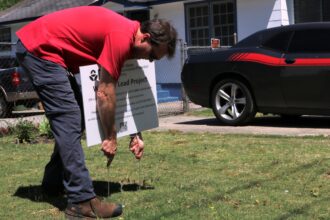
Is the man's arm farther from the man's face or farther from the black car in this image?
the black car

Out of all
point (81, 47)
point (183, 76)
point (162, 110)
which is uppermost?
point (81, 47)

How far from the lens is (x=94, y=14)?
4.66 m

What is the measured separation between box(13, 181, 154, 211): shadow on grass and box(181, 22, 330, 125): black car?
4.13 meters

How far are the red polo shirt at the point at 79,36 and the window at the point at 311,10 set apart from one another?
10.7 meters

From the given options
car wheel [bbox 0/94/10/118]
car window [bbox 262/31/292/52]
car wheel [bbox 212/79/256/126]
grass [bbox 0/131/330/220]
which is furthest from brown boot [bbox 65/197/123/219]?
car wheel [bbox 0/94/10/118]

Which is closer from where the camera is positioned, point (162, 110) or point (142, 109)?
point (142, 109)

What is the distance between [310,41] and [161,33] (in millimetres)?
5131

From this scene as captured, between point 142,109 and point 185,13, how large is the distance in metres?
11.4

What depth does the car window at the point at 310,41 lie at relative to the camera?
8906 millimetres

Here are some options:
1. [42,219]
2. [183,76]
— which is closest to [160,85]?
[183,76]

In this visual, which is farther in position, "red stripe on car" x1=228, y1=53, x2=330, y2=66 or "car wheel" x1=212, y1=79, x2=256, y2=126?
"car wheel" x1=212, y1=79, x2=256, y2=126

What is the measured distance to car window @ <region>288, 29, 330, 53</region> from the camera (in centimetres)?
891

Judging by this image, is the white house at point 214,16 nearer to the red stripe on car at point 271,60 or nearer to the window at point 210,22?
the window at point 210,22

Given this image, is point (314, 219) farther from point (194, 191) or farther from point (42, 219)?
point (42, 219)
